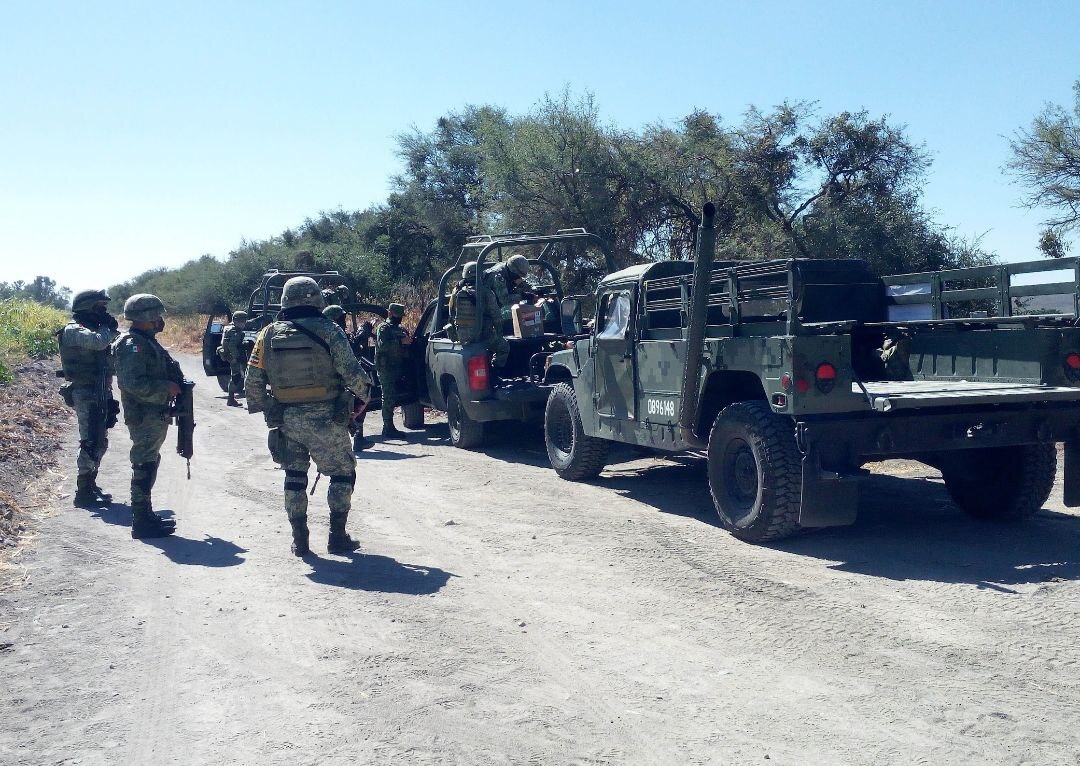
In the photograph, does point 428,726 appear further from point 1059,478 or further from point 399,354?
point 399,354

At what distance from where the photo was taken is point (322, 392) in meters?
6.45

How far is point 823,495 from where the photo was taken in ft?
19.8

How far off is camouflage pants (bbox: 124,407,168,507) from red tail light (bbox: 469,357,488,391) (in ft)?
13.6

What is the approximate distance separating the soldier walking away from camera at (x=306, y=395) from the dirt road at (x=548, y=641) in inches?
18.3

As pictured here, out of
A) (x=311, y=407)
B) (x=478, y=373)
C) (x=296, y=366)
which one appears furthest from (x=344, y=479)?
(x=478, y=373)

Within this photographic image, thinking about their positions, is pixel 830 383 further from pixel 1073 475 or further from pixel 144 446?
pixel 144 446

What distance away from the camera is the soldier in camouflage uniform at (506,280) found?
1137 centimetres

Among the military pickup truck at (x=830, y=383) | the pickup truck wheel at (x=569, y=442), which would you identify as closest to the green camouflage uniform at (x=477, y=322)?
the pickup truck wheel at (x=569, y=442)

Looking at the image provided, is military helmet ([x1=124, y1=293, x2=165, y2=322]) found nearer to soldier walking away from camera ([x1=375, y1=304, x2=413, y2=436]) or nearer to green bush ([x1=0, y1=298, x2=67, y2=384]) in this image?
soldier walking away from camera ([x1=375, y1=304, x2=413, y2=436])

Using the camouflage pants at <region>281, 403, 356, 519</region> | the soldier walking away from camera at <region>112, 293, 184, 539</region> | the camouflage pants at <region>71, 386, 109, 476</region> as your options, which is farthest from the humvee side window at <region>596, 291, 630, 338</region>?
the camouflage pants at <region>71, 386, 109, 476</region>

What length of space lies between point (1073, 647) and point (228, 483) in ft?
24.8

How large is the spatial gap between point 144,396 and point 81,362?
161 centimetres

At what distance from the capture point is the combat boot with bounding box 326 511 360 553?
655 cm

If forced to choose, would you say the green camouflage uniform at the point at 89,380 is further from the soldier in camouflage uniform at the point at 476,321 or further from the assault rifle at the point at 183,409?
the soldier in camouflage uniform at the point at 476,321
